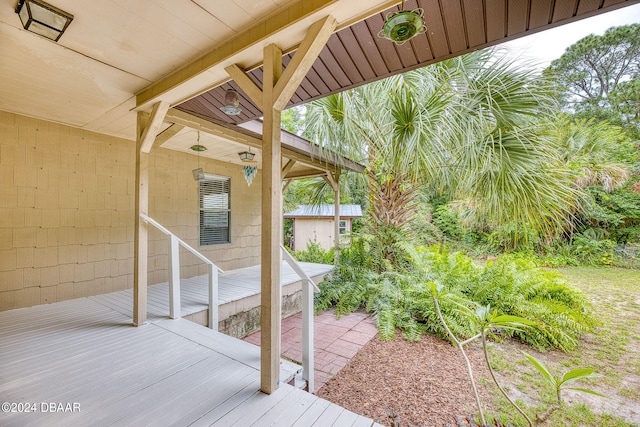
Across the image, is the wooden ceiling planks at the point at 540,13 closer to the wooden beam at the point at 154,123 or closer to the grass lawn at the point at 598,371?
the grass lawn at the point at 598,371

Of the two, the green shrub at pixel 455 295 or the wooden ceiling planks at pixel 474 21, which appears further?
the green shrub at pixel 455 295

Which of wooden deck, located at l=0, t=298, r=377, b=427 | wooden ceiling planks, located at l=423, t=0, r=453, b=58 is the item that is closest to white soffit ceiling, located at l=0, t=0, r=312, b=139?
wooden ceiling planks, located at l=423, t=0, r=453, b=58

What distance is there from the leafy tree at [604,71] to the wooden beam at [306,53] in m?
14.9

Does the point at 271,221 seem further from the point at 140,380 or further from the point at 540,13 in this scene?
the point at 540,13

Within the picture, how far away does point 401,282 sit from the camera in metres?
4.77

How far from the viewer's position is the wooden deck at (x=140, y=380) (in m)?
1.67

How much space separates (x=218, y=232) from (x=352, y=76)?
4597 millimetres

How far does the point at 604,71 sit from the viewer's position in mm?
14039

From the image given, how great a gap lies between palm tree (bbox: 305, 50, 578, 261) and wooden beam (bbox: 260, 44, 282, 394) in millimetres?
2187

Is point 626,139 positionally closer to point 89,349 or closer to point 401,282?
point 401,282

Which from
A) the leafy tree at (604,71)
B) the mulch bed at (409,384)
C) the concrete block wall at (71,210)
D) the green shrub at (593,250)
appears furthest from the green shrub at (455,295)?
the leafy tree at (604,71)

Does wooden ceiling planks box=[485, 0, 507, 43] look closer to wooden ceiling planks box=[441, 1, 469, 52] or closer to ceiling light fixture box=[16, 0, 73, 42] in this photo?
wooden ceiling planks box=[441, 1, 469, 52]

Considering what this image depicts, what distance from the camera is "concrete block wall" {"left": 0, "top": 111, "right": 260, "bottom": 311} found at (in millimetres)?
3426

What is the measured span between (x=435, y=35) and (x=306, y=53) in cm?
92
